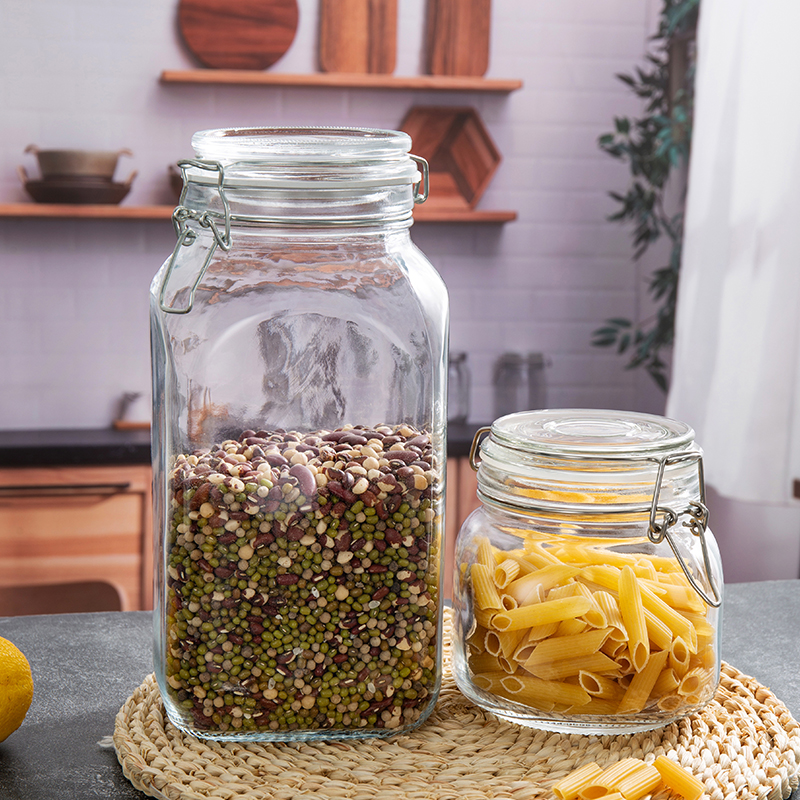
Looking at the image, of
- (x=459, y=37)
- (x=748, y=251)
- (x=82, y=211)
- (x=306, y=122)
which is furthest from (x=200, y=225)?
(x=459, y=37)

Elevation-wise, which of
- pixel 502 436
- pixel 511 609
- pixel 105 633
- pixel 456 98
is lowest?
pixel 105 633

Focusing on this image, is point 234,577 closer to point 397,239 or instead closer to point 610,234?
point 397,239

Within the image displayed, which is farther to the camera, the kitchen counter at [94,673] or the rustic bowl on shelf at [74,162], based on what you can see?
the rustic bowl on shelf at [74,162]

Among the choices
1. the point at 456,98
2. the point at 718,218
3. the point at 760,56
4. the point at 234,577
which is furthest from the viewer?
the point at 456,98

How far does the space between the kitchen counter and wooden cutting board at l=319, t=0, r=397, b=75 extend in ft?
6.55

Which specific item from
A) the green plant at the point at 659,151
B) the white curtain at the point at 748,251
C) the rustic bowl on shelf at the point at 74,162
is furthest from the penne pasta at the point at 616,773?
the rustic bowl on shelf at the point at 74,162

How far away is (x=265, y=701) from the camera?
0.69 metres

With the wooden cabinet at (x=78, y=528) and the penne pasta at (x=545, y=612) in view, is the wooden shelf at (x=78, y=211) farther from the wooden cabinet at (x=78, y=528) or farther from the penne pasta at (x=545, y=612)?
the penne pasta at (x=545, y=612)

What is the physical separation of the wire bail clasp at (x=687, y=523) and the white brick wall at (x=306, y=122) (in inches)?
83.5

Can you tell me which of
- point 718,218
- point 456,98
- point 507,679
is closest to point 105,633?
point 507,679

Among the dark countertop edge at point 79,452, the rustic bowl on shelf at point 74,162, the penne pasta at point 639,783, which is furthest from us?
the rustic bowl on shelf at point 74,162

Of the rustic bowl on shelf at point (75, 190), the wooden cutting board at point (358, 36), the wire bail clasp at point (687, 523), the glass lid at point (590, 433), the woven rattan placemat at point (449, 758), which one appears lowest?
the woven rattan placemat at point (449, 758)

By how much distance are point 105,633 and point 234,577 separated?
12.1 inches

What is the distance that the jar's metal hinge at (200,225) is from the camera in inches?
26.1
